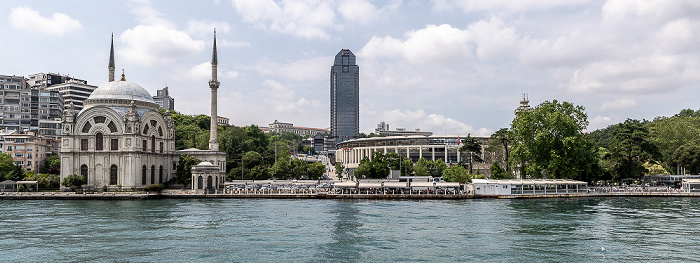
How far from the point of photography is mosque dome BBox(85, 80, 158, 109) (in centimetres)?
7756

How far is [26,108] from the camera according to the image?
11925 centimetres

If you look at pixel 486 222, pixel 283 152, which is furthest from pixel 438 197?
pixel 283 152

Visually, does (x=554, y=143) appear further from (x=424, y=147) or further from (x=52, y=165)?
(x=52, y=165)

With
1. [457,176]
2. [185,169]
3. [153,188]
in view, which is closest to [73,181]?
[153,188]

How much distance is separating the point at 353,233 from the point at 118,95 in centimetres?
5537

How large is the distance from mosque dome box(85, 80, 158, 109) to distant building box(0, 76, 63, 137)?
49.1m

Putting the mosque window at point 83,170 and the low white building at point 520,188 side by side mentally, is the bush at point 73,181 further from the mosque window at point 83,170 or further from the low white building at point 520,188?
the low white building at point 520,188

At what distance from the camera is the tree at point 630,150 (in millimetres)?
77500

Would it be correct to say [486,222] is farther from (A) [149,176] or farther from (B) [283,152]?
(B) [283,152]

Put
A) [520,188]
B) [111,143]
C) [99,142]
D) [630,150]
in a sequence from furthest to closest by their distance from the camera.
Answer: [630,150] → [99,142] → [111,143] → [520,188]

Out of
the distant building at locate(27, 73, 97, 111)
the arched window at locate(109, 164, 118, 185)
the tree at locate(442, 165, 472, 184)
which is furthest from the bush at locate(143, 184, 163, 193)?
the distant building at locate(27, 73, 97, 111)

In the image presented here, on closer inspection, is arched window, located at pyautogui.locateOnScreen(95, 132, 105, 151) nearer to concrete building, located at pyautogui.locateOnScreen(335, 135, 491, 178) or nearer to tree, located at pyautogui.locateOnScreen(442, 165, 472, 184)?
tree, located at pyautogui.locateOnScreen(442, 165, 472, 184)

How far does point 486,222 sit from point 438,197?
23835mm

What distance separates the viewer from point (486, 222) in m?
41.1
